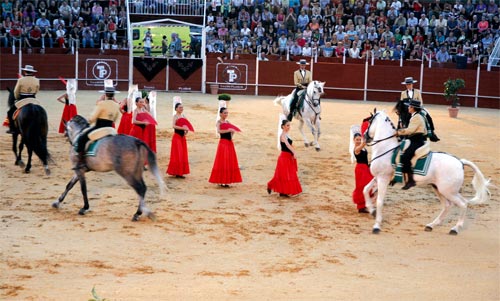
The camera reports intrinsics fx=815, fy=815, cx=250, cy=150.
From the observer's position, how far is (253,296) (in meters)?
8.20

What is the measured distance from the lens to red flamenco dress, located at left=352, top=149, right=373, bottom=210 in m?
11.9

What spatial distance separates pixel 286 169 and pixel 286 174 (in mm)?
78

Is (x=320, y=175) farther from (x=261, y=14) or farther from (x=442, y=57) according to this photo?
(x=261, y=14)

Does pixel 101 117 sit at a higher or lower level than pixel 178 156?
higher

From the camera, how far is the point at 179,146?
13.8 meters

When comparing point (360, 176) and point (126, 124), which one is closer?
point (360, 176)

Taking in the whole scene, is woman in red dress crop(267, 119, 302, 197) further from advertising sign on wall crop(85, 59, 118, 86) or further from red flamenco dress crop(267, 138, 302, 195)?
advertising sign on wall crop(85, 59, 118, 86)

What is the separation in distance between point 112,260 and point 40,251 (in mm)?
932

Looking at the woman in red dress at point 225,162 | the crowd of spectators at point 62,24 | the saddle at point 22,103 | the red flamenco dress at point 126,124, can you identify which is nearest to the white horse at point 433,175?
the woman in red dress at point 225,162

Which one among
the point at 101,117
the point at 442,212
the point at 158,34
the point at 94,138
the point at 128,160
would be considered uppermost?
the point at 158,34

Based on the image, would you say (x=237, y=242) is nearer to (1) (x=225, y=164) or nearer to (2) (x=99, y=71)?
(1) (x=225, y=164)

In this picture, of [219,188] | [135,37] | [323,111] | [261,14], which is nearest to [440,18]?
[261,14]

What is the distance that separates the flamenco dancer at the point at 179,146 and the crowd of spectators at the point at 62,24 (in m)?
15.9

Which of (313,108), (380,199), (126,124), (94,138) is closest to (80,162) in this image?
(94,138)
